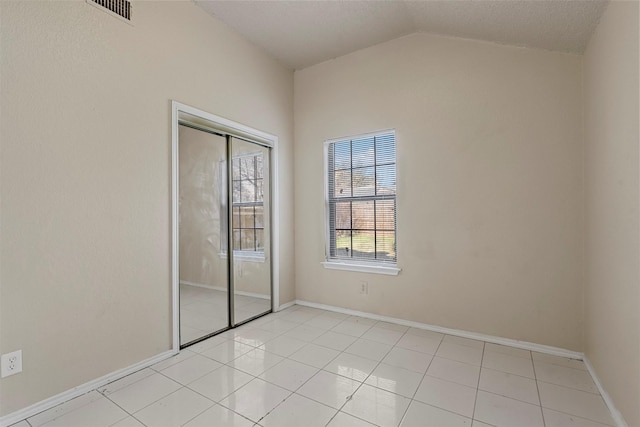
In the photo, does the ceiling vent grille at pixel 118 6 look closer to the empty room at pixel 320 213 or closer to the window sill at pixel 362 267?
the empty room at pixel 320 213

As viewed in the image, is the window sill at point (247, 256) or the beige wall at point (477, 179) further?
the window sill at point (247, 256)

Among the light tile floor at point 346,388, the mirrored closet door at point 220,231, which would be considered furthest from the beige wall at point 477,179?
the mirrored closet door at point 220,231

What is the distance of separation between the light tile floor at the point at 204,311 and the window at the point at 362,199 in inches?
46.4

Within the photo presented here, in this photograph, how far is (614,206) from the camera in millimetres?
1842

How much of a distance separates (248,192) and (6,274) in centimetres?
211

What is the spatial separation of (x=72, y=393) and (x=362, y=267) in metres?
2.69

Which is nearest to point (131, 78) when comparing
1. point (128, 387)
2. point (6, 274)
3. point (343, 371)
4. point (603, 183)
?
point (6, 274)

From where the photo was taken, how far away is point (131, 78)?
2350 millimetres

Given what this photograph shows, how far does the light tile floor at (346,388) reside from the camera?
1.79 metres

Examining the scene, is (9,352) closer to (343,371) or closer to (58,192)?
(58,192)

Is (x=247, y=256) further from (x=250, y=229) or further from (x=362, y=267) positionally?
(x=362, y=267)

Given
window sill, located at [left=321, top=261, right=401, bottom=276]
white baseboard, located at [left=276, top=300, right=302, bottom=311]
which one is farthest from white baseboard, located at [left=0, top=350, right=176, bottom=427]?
window sill, located at [left=321, top=261, right=401, bottom=276]

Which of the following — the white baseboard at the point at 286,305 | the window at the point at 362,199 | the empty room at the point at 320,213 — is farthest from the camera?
the white baseboard at the point at 286,305

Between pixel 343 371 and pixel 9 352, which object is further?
pixel 343 371
